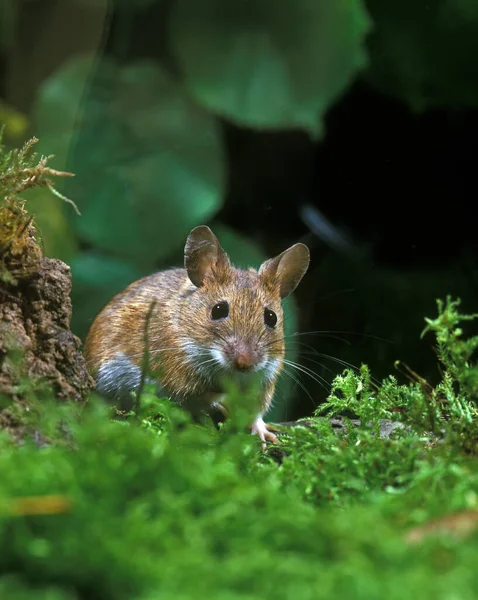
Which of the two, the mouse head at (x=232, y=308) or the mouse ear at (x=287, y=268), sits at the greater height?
the mouse ear at (x=287, y=268)

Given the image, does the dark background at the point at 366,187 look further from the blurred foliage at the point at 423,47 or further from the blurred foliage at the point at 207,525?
the blurred foliage at the point at 207,525

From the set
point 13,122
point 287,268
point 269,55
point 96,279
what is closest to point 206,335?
point 287,268

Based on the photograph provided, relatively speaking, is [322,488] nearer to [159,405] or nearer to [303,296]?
[159,405]

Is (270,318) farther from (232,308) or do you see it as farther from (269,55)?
(269,55)

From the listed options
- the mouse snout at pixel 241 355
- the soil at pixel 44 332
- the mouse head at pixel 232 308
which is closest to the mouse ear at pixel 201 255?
the mouse head at pixel 232 308

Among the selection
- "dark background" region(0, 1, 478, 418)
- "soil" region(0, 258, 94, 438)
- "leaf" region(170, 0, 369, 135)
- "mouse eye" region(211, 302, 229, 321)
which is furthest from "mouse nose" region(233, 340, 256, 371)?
"dark background" region(0, 1, 478, 418)

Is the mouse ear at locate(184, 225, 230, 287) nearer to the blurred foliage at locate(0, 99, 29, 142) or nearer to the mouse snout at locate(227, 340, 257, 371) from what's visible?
the mouse snout at locate(227, 340, 257, 371)

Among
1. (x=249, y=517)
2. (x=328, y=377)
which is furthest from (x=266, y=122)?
(x=249, y=517)
